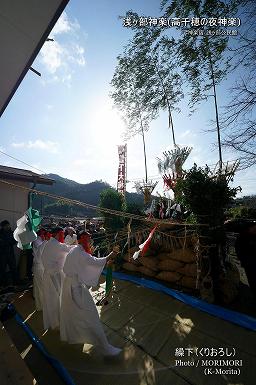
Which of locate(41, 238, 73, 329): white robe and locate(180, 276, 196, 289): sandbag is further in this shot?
locate(180, 276, 196, 289): sandbag

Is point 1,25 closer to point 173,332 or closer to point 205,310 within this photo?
point 173,332

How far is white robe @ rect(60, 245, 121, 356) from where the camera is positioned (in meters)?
3.60

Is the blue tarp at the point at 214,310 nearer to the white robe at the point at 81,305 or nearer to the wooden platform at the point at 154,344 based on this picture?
the wooden platform at the point at 154,344

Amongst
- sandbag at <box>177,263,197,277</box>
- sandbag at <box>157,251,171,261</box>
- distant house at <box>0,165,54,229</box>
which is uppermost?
distant house at <box>0,165,54,229</box>

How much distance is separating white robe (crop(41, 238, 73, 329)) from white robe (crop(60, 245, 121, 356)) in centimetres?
68

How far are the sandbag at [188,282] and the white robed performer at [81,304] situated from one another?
3028mm

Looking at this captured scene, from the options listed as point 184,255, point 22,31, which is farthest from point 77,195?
point 22,31

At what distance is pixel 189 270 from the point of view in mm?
5969

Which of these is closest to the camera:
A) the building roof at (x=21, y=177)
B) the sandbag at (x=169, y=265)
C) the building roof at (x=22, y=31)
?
the building roof at (x=22, y=31)

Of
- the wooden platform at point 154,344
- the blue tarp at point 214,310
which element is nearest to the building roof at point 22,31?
the wooden platform at point 154,344

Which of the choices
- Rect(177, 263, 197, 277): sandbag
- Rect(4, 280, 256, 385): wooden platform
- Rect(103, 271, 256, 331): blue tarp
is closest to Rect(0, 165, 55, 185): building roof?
Rect(4, 280, 256, 385): wooden platform

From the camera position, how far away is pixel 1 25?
2.06 meters

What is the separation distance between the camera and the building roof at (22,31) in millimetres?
1880

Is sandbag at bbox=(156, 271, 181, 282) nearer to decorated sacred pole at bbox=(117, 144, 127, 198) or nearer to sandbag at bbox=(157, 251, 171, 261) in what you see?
sandbag at bbox=(157, 251, 171, 261)
